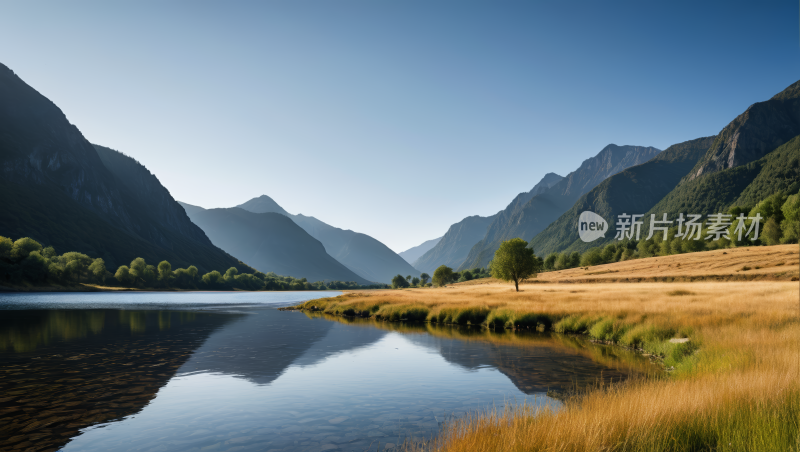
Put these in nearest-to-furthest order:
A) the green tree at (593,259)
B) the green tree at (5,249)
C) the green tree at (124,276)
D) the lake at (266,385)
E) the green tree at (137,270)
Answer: the lake at (266,385) → the green tree at (5,249) → the green tree at (593,259) → the green tree at (124,276) → the green tree at (137,270)

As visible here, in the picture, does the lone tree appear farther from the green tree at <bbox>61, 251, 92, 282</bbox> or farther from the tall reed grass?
the green tree at <bbox>61, 251, 92, 282</bbox>

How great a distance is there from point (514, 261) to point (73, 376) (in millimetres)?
72210

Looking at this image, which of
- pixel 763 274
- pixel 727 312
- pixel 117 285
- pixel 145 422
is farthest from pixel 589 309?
pixel 117 285

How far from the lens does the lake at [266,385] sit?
12.8 metres

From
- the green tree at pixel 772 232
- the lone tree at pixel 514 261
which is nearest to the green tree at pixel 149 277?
the lone tree at pixel 514 261

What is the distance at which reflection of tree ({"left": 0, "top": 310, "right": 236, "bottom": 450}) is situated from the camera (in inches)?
523

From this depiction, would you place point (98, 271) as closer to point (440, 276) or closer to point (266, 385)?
point (440, 276)

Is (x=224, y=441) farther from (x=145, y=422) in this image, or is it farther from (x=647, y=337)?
(x=647, y=337)

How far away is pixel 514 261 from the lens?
8112cm

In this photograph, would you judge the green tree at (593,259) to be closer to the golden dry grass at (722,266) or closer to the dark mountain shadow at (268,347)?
the golden dry grass at (722,266)

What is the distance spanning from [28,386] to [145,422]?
8.22m

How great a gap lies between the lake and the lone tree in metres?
47.3

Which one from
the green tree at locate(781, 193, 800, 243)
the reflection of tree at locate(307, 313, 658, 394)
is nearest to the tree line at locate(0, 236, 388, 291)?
the reflection of tree at locate(307, 313, 658, 394)

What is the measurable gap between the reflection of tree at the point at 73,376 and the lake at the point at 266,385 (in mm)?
69
